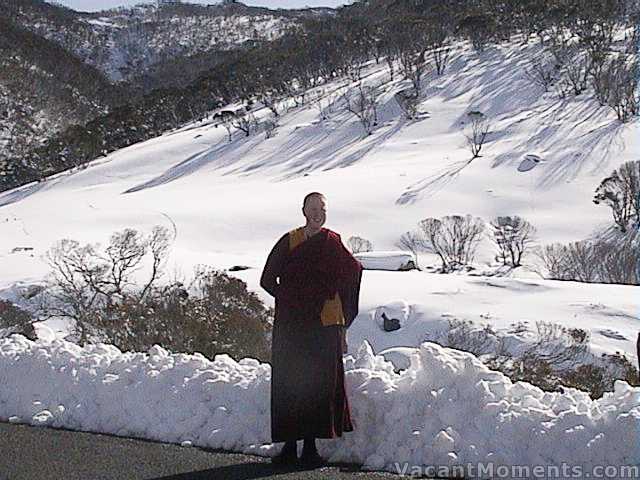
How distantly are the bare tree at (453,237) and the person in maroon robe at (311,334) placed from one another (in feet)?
81.1

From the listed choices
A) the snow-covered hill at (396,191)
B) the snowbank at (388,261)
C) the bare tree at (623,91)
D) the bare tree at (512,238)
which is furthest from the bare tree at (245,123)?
the snowbank at (388,261)

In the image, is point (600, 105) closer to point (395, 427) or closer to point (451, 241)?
point (451, 241)

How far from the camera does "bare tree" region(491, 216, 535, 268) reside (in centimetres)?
2964

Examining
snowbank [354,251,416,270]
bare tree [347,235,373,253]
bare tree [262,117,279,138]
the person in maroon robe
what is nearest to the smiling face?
the person in maroon robe

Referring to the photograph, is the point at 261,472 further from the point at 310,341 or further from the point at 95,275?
the point at 95,275

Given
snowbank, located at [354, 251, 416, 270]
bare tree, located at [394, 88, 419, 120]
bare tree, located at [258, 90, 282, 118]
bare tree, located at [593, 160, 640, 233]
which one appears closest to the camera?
snowbank, located at [354, 251, 416, 270]

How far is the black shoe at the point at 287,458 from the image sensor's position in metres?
4.41

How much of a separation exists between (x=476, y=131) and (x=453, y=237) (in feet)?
59.6

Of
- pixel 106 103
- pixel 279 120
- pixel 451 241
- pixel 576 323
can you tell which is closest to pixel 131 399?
pixel 576 323

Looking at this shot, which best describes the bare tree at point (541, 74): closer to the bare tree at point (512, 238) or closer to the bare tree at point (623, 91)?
the bare tree at point (623, 91)

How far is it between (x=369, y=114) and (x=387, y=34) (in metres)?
26.1

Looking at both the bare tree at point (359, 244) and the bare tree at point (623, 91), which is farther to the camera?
the bare tree at point (623, 91)

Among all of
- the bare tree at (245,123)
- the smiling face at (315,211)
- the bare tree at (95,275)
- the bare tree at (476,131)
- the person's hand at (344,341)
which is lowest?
the bare tree at (95,275)

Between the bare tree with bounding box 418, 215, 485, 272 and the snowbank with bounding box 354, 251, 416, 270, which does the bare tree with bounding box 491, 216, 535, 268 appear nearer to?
the bare tree with bounding box 418, 215, 485, 272
